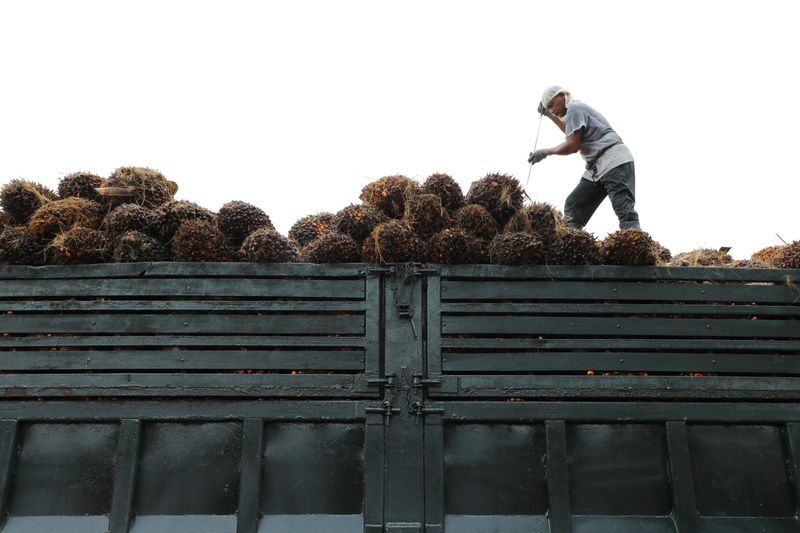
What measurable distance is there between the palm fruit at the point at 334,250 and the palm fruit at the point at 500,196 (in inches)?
40.4

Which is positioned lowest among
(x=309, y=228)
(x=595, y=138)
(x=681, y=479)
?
(x=681, y=479)

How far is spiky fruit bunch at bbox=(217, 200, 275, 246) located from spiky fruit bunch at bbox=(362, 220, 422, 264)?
753 mm

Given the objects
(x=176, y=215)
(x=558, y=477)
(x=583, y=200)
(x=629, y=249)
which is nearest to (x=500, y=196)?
(x=629, y=249)

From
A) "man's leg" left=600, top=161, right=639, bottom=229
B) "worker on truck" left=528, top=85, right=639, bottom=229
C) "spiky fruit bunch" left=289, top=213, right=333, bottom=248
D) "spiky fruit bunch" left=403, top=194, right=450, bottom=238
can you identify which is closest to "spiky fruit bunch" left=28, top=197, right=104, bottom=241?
"spiky fruit bunch" left=289, top=213, right=333, bottom=248

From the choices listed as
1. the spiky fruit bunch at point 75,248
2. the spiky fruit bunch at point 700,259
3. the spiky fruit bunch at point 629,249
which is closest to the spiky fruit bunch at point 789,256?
the spiky fruit bunch at point 700,259

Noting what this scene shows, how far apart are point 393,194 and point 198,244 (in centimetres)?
137

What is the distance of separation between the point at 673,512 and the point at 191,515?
2680 millimetres

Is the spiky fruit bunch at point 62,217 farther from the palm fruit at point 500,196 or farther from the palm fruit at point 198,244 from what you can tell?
the palm fruit at point 500,196

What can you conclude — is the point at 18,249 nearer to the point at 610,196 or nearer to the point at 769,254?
the point at 610,196

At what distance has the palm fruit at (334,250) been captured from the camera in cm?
403

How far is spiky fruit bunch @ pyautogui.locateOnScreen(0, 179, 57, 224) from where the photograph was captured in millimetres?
4492

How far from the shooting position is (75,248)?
159 inches

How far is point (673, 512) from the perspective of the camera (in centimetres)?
362

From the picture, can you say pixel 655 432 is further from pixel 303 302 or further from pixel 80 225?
pixel 80 225
